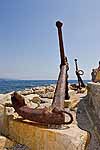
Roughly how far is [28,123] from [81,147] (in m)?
0.73

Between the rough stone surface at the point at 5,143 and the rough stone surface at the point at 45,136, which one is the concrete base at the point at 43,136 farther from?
the rough stone surface at the point at 5,143

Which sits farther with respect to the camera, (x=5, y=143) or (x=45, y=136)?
(x=5, y=143)

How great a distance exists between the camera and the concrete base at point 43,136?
9.21ft

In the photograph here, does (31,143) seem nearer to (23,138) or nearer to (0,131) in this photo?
(23,138)

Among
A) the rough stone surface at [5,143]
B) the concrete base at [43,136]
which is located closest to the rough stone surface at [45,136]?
the concrete base at [43,136]

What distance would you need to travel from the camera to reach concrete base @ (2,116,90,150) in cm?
281

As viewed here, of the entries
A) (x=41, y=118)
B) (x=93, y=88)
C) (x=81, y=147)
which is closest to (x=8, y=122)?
(x=41, y=118)

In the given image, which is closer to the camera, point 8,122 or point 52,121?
point 52,121

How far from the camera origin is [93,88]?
4914 millimetres

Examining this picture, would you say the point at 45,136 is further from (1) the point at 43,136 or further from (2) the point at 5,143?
(2) the point at 5,143

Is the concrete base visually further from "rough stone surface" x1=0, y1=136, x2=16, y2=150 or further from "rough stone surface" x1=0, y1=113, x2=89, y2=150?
"rough stone surface" x1=0, y1=136, x2=16, y2=150

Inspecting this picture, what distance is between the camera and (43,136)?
118 inches

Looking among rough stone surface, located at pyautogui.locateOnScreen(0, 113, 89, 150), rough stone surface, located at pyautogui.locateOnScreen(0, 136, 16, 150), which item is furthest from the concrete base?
rough stone surface, located at pyautogui.locateOnScreen(0, 136, 16, 150)

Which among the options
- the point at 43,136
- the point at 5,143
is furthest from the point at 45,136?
the point at 5,143
